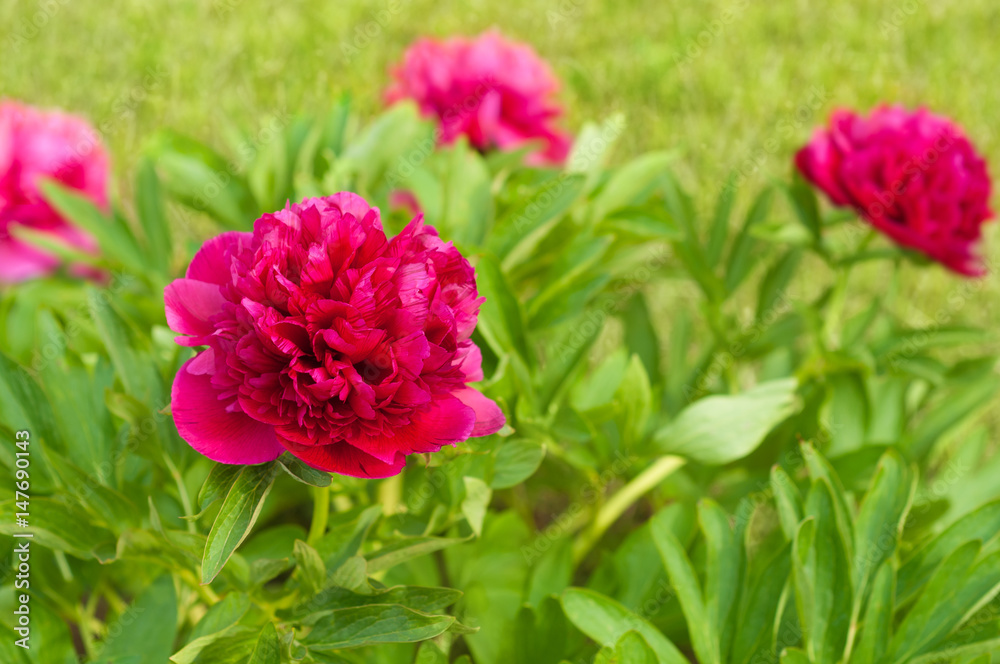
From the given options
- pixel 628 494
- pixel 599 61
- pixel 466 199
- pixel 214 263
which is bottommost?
pixel 628 494

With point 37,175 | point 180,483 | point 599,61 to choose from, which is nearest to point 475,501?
point 180,483

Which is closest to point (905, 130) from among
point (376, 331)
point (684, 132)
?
point (376, 331)

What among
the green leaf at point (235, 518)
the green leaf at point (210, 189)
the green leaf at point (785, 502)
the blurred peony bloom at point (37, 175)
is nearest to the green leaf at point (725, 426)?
the green leaf at point (785, 502)

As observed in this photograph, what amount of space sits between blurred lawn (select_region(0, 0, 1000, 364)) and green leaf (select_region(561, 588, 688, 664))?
4.83ft

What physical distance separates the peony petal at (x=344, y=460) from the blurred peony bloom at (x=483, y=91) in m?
0.89

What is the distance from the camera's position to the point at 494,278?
944 millimetres

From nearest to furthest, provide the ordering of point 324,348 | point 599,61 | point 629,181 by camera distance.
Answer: point 324,348 → point 629,181 → point 599,61

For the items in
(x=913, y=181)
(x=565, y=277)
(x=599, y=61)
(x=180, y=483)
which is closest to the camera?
(x=180, y=483)

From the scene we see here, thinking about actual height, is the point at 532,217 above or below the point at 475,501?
above

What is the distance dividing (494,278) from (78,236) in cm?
100

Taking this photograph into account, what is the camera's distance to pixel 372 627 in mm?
714

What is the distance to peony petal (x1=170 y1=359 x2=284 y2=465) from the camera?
24.9 inches

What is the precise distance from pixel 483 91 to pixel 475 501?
0.85 m
